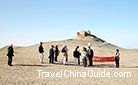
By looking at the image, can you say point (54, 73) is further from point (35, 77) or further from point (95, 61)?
point (95, 61)

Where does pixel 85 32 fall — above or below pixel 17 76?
above

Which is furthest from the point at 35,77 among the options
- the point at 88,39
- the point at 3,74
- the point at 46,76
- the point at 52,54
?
the point at 88,39

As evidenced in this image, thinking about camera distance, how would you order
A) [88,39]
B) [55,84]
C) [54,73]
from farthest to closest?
1. [88,39]
2. [54,73]
3. [55,84]

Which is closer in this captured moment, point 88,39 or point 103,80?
point 103,80

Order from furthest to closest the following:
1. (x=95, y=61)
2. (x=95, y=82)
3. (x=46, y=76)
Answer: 1. (x=95, y=61)
2. (x=46, y=76)
3. (x=95, y=82)

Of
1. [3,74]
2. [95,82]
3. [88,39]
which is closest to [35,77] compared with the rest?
[3,74]

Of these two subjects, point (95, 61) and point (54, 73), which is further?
point (95, 61)

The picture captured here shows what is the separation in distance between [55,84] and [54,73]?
4822 mm

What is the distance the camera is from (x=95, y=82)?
61.3 ft

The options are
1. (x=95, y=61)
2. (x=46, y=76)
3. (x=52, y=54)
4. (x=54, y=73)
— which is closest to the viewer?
(x=46, y=76)

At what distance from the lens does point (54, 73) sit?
22.2 m

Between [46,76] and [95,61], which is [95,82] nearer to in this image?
[46,76]

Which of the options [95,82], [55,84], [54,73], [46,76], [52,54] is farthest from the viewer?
[52,54]

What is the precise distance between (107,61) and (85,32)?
37.0m
